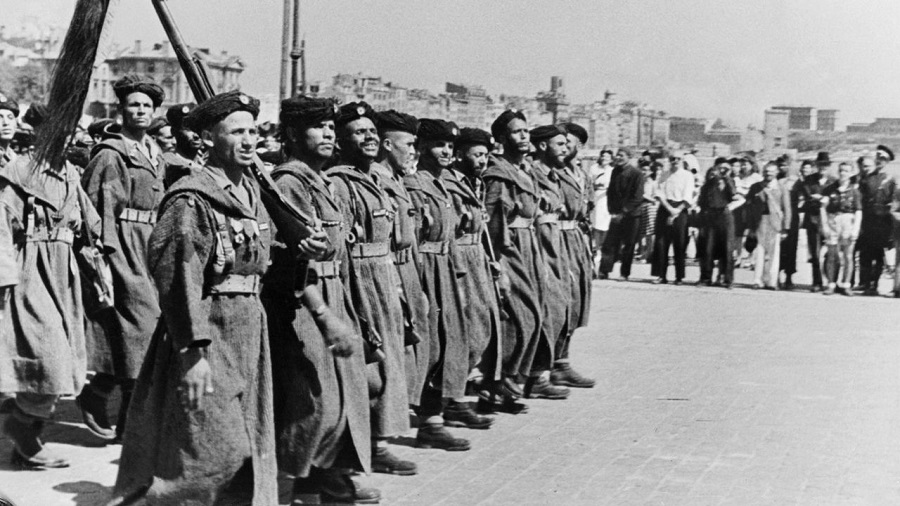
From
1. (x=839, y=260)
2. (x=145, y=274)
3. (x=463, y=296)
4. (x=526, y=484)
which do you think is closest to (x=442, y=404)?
(x=463, y=296)

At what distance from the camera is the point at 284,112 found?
6.65m

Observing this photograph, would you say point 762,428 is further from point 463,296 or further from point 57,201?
point 57,201

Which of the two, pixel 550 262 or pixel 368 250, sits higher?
pixel 368 250

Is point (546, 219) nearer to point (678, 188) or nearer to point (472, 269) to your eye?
point (472, 269)

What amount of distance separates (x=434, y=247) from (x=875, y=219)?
11158 millimetres

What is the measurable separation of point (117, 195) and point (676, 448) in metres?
3.56

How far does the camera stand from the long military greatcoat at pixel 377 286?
712 centimetres

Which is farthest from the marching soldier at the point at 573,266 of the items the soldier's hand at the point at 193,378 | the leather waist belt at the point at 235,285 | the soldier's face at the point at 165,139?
the soldier's hand at the point at 193,378

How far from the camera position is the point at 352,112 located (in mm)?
7344

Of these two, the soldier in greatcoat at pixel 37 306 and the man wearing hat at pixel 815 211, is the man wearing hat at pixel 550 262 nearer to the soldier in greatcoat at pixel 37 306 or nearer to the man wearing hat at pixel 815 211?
the soldier in greatcoat at pixel 37 306

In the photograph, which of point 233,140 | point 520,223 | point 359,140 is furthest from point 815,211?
point 233,140

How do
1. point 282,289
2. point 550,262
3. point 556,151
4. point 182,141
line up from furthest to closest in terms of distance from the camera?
point 556,151
point 550,262
point 182,141
point 282,289

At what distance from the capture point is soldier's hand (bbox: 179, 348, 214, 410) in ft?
17.7

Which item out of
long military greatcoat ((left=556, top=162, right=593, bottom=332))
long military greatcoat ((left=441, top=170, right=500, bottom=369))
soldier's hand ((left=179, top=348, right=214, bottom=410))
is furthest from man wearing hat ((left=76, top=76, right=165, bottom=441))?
long military greatcoat ((left=556, top=162, right=593, bottom=332))
